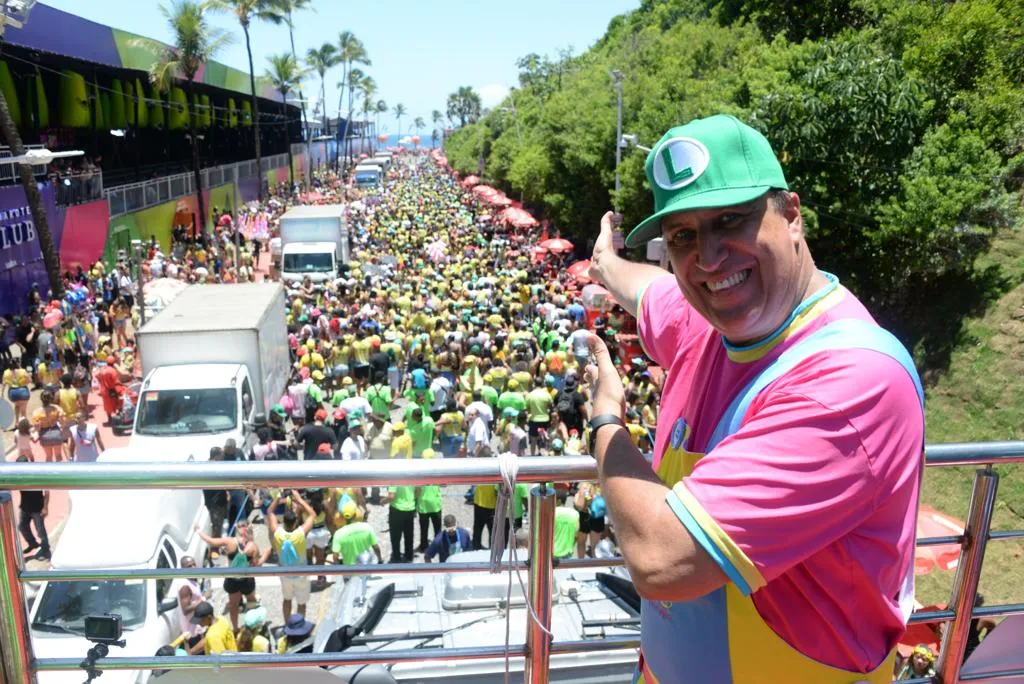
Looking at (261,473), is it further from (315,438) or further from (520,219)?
(520,219)

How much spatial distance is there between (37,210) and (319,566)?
22301 mm

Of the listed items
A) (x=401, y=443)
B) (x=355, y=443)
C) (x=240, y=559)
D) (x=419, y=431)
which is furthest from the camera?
(x=419, y=431)

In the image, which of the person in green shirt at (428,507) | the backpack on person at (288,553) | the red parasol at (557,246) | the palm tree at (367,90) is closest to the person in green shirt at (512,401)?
the person in green shirt at (428,507)

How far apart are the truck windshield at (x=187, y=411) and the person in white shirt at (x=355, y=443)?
1.89 m

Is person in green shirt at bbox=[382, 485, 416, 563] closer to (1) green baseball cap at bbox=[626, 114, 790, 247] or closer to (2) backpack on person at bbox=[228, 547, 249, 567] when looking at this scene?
(2) backpack on person at bbox=[228, 547, 249, 567]

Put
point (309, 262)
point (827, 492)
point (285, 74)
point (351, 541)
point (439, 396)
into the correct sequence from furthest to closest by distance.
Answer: point (285, 74), point (309, 262), point (439, 396), point (351, 541), point (827, 492)

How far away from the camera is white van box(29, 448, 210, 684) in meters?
6.16

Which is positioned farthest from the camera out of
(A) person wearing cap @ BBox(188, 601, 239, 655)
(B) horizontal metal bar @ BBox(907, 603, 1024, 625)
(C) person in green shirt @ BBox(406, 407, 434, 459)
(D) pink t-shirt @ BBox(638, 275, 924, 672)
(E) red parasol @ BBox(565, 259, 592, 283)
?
(E) red parasol @ BBox(565, 259, 592, 283)

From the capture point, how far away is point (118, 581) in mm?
6961

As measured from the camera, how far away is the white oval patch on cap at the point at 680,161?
1535mm

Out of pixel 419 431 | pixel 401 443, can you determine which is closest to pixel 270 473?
pixel 401 443

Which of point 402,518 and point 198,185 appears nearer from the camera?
point 402,518

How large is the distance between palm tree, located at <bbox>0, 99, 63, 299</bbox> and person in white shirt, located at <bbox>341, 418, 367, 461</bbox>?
47.9 feet

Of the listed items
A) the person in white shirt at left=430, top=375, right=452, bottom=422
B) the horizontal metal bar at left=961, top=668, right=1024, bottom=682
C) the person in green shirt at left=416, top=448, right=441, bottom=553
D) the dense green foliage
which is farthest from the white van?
the dense green foliage
